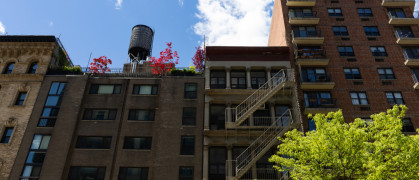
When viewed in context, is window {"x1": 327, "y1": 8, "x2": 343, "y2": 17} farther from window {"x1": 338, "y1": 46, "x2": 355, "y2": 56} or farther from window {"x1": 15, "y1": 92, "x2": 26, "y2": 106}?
window {"x1": 15, "y1": 92, "x2": 26, "y2": 106}

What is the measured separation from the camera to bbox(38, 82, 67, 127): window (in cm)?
2353

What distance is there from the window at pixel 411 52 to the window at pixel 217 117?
1941 centimetres

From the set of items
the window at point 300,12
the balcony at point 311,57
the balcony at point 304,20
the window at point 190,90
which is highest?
the window at point 300,12

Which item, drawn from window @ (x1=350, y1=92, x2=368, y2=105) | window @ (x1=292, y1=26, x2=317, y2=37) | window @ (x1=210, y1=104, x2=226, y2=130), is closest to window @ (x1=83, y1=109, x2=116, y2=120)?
window @ (x1=210, y1=104, x2=226, y2=130)

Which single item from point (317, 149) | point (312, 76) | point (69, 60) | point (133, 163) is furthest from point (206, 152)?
point (69, 60)

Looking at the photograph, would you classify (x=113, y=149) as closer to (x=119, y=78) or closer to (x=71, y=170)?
(x=71, y=170)

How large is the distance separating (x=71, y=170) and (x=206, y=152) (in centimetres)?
1111

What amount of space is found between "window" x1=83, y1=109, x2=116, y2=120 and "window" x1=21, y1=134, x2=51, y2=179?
136 inches

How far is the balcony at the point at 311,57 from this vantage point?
2572 centimetres

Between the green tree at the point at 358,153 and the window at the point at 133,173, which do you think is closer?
the green tree at the point at 358,153

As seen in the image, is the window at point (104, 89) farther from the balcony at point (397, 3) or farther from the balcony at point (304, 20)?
the balcony at point (397, 3)

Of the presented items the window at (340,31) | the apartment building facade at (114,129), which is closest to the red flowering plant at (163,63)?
the apartment building facade at (114,129)

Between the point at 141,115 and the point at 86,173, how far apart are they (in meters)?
6.40

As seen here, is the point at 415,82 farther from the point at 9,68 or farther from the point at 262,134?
the point at 9,68
